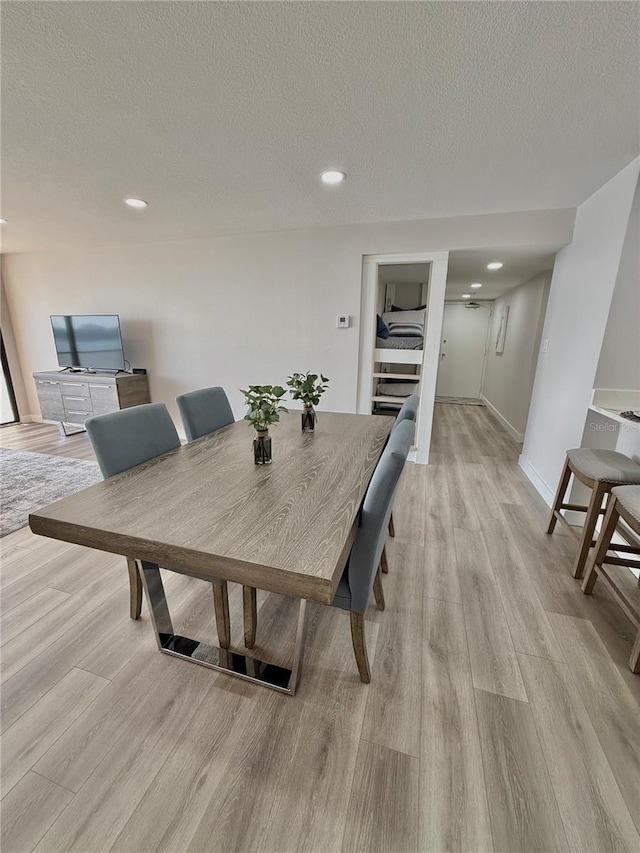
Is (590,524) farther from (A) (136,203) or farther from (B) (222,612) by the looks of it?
(A) (136,203)

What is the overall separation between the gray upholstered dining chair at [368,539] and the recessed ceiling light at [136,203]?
115 inches

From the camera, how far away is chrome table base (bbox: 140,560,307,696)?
1278 millimetres

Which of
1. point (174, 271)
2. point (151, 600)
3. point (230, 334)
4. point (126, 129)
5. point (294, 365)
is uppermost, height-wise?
point (126, 129)

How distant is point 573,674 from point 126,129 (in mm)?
3289

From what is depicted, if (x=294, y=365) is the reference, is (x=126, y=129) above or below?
above

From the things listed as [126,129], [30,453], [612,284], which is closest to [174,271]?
[126,129]

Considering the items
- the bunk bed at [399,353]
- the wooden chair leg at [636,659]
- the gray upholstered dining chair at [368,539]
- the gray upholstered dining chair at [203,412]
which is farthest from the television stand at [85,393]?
the wooden chair leg at [636,659]

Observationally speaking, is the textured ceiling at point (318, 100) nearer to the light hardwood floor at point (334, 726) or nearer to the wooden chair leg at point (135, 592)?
the wooden chair leg at point (135, 592)

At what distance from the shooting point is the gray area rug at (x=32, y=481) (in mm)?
2537

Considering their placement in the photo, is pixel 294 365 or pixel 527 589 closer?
pixel 527 589

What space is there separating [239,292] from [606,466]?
11.6 ft

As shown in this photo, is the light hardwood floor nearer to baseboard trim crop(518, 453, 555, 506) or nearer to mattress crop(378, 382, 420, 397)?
baseboard trim crop(518, 453, 555, 506)

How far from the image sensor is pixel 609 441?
229 centimetres

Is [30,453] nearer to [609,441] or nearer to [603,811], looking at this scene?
[603,811]
